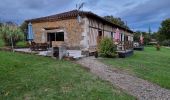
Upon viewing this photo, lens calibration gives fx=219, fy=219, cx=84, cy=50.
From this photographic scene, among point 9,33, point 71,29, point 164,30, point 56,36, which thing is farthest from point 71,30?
point 164,30

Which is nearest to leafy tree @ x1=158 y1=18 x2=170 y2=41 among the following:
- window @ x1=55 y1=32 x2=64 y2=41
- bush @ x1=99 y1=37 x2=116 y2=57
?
window @ x1=55 y1=32 x2=64 y2=41

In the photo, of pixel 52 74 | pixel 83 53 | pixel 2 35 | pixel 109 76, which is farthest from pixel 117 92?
pixel 2 35

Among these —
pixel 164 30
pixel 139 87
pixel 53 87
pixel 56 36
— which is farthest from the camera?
pixel 164 30

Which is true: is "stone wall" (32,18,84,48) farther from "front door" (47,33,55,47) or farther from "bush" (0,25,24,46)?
"bush" (0,25,24,46)

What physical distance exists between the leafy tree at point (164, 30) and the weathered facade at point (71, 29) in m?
45.9

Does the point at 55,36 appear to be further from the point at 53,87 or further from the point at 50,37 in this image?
the point at 53,87

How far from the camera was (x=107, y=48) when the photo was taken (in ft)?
52.4

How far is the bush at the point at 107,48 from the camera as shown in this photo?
52.3 feet

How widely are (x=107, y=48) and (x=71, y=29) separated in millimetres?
4730

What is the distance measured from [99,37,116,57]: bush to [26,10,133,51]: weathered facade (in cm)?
167

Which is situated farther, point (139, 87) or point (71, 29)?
Result: point (71, 29)

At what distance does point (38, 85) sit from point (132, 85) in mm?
3320

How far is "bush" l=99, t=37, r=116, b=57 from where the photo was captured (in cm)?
1595

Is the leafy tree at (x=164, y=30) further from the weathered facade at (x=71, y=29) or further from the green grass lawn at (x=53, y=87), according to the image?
the green grass lawn at (x=53, y=87)
